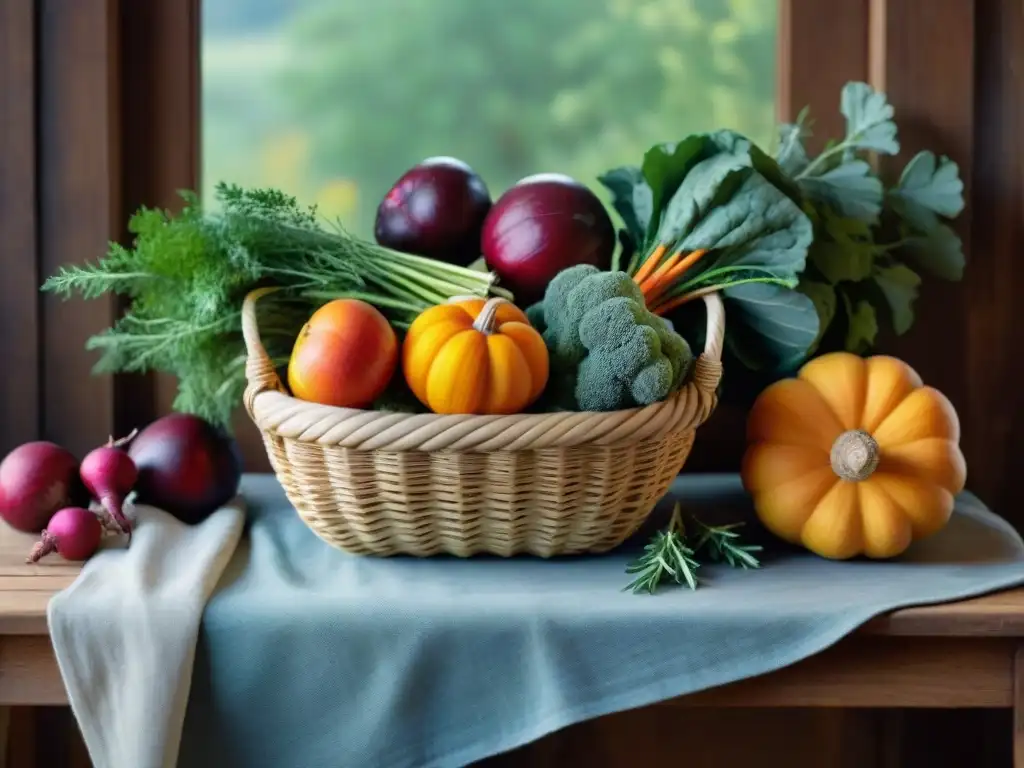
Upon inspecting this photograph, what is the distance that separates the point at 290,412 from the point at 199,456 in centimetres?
23

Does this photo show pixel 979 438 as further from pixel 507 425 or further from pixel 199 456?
pixel 199 456

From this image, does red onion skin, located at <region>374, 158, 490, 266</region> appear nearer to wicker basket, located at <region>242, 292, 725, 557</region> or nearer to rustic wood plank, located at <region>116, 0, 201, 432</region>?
wicker basket, located at <region>242, 292, 725, 557</region>

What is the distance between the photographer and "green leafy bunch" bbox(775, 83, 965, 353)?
46.7 inches

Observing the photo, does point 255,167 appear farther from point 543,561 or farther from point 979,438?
point 979,438

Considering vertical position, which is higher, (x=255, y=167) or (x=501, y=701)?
(x=255, y=167)

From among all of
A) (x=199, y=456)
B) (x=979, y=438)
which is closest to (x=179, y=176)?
(x=199, y=456)

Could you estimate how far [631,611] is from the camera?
86 centimetres

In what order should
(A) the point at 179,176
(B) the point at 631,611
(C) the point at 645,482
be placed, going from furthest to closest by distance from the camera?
(A) the point at 179,176 → (C) the point at 645,482 → (B) the point at 631,611

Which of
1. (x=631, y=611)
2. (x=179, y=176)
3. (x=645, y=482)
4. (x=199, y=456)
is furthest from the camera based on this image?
(x=179, y=176)

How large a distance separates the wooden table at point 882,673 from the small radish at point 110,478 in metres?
0.14

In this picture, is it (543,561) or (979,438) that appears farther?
(979,438)

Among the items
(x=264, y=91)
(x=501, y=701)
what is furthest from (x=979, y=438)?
(x=264, y=91)

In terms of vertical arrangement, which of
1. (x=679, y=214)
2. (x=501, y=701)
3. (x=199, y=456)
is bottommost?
(x=501, y=701)

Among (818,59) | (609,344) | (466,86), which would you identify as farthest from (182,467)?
(818,59)
